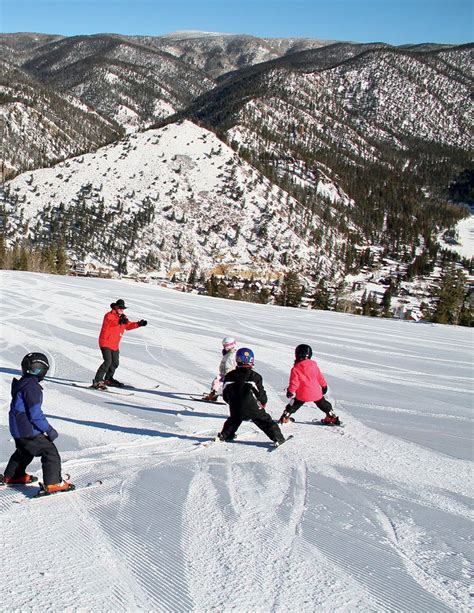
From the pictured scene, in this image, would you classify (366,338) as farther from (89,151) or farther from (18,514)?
(89,151)

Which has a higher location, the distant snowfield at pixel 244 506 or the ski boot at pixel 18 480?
the distant snowfield at pixel 244 506

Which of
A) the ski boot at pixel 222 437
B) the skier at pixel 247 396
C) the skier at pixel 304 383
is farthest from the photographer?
the skier at pixel 304 383

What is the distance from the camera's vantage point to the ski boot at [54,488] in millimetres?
4797

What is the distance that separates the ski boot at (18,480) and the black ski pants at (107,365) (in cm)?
457

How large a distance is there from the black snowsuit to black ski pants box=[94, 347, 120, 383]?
408cm

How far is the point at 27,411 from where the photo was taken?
190 inches

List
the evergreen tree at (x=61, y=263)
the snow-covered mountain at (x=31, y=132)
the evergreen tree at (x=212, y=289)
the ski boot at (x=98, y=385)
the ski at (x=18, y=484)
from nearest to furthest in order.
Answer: the ski at (x=18, y=484), the ski boot at (x=98, y=385), the evergreen tree at (x=212, y=289), the evergreen tree at (x=61, y=263), the snow-covered mountain at (x=31, y=132)

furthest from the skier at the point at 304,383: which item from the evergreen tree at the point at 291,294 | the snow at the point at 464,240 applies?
the snow at the point at 464,240

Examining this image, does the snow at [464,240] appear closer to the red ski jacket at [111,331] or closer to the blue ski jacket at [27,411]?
the red ski jacket at [111,331]

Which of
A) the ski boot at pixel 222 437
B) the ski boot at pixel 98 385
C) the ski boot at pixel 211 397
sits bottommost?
the ski boot at pixel 98 385

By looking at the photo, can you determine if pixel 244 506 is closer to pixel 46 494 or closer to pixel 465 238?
pixel 46 494

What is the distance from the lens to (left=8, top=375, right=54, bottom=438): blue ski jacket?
4.81m

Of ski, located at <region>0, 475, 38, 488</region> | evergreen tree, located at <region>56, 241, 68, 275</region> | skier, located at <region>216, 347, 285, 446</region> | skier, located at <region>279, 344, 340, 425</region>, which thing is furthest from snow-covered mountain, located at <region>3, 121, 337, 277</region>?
ski, located at <region>0, 475, 38, 488</region>

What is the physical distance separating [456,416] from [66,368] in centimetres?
809
